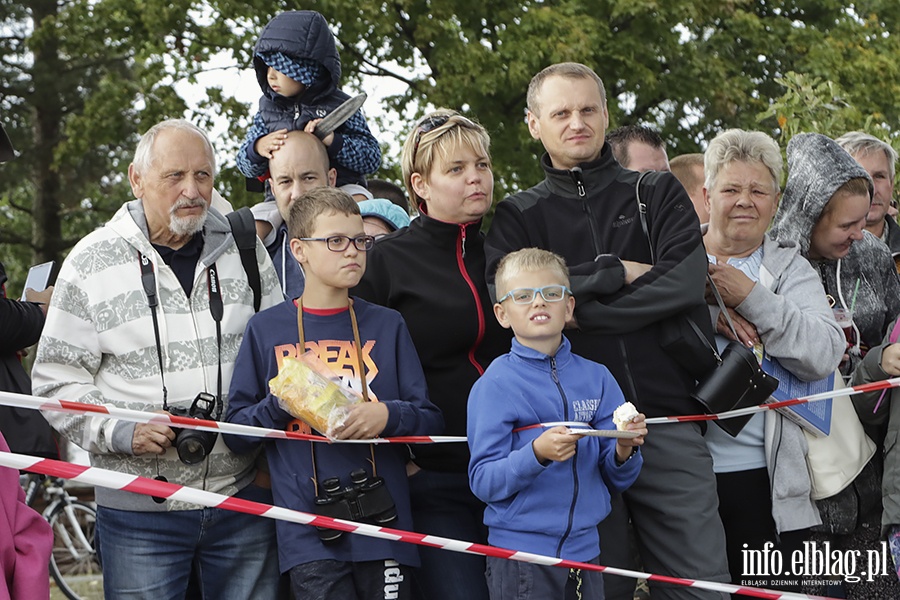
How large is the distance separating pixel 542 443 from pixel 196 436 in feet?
3.78

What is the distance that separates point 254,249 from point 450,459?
42.7 inches

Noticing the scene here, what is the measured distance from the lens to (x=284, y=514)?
10.9 ft

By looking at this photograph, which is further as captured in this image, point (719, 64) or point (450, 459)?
point (719, 64)

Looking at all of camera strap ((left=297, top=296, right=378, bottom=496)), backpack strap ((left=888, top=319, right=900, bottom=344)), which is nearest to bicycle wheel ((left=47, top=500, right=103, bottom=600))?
camera strap ((left=297, top=296, right=378, bottom=496))

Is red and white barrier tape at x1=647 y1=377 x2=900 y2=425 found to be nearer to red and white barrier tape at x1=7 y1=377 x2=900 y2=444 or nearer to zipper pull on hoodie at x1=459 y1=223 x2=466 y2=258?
red and white barrier tape at x1=7 y1=377 x2=900 y2=444

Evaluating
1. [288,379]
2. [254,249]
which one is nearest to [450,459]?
[288,379]

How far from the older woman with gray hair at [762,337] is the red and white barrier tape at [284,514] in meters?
0.30

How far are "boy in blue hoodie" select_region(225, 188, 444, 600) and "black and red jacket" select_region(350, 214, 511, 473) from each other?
0.19 meters

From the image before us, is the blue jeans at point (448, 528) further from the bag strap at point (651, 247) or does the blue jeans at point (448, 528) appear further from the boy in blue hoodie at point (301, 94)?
the boy in blue hoodie at point (301, 94)

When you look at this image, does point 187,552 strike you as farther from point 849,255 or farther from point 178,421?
point 849,255

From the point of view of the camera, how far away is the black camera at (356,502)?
11.6ft

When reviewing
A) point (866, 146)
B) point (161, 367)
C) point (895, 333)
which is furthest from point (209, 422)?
point (866, 146)

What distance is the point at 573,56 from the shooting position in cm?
1345

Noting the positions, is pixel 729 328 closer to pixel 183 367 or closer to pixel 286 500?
pixel 286 500
